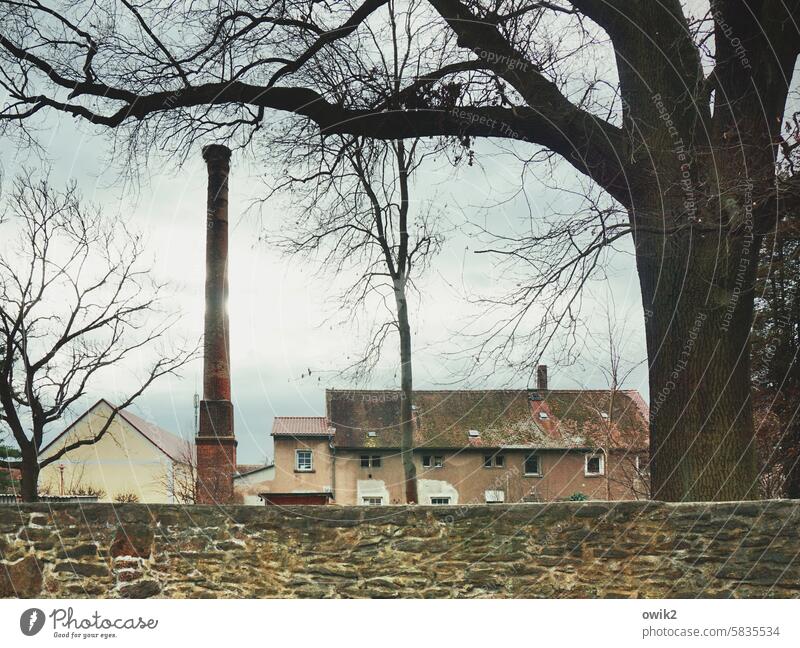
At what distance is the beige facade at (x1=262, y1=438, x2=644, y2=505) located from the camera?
24.7 m

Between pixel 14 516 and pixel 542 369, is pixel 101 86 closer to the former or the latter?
pixel 14 516

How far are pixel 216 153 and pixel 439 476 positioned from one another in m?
20.3

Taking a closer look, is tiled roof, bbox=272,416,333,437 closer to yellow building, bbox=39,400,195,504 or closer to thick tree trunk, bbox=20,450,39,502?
yellow building, bbox=39,400,195,504

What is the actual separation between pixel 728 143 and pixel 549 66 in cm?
188

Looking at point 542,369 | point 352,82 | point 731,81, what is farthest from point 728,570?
point 352,82

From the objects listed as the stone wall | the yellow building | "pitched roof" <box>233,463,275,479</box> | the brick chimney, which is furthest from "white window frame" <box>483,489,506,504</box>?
the stone wall

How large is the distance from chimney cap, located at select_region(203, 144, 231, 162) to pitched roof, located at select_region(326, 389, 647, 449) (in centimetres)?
698

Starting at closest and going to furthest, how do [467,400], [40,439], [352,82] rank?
[352,82] < [40,439] < [467,400]

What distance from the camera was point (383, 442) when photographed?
1073 inches

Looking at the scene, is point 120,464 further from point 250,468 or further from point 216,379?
point 216,379

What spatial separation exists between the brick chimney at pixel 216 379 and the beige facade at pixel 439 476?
8512 mm

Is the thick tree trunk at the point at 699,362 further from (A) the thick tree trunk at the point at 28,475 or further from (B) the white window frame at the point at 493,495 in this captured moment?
(B) the white window frame at the point at 493,495

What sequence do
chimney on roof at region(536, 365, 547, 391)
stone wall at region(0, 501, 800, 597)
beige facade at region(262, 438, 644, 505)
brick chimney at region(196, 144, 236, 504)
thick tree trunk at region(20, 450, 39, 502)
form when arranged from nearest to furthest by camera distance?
stone wall at region(0, 501, 800, 597) < chimney on roof at region(536, 365, 547, 391) < brick chimney at region(196, 144, 236, 504) < thick tree trunk at region(20, 450, 39, 502) < beige facade at region(262, 438, 644, 505)

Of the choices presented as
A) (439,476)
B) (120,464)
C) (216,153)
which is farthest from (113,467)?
(216,153)
